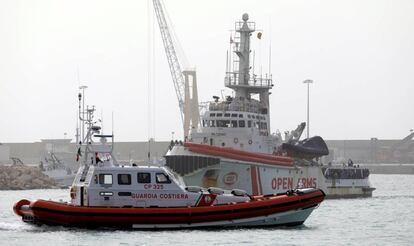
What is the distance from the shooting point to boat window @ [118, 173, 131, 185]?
1811 inches

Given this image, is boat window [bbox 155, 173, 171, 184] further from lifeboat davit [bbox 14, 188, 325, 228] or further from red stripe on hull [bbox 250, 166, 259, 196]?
red stripe on hull [bbox 250, 166, 259, 196]

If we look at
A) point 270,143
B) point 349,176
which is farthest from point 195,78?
point 270,143

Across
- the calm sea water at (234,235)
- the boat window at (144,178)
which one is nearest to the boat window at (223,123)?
the calm sea water at (234,235)

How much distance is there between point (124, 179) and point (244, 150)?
2818cm

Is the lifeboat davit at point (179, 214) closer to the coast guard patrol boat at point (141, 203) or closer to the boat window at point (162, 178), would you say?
the coast guard patrol boat at point (141, 203)

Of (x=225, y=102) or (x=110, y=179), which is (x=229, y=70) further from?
(x=110, y=179)

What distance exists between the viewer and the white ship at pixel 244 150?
226 feet

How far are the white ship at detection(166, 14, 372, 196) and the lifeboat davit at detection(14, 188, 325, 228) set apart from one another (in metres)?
21.2

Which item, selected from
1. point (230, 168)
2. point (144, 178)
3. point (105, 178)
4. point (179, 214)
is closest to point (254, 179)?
point (230, 168)

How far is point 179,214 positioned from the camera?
149 feet

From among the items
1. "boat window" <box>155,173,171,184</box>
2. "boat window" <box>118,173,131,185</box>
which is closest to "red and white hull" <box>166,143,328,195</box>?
"boat window" <box>155,173,171,184</box>

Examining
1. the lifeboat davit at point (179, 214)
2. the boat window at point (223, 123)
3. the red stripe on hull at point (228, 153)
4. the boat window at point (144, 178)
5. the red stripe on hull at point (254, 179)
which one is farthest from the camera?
the boat window at point (223, 123)

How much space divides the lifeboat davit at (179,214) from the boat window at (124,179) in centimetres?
131

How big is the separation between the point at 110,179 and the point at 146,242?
14.8ft
